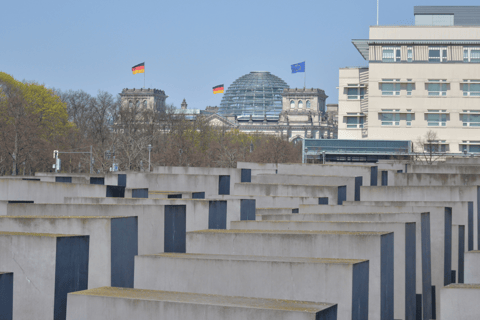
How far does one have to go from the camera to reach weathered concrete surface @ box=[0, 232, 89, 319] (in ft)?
32.8

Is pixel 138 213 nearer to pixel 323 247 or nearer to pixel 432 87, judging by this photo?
pixel 323 247

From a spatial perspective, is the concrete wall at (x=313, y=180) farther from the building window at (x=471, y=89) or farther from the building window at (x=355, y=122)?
the building window at (x=355, y=122)

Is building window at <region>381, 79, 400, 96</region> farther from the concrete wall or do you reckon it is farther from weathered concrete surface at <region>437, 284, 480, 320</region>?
weathered concrete surface at <region>437, 284, 480, 320</region>

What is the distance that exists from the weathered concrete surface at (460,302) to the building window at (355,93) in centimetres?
6670

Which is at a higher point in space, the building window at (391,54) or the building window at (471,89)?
the building window at (391,54)

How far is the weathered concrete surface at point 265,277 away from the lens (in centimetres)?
975

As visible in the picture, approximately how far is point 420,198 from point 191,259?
11.4 metres

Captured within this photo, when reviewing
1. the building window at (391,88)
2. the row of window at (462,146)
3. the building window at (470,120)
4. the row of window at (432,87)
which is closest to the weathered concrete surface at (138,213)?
the row of window at (432,87)

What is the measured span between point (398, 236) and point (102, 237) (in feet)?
17.6

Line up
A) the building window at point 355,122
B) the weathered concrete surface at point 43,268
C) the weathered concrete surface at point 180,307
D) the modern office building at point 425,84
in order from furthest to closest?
the building window at point 355,122 < the modern office building at point 425,84 < the weathered concrete surface at point 43,268 < the weathered concrete surface at point 180,307

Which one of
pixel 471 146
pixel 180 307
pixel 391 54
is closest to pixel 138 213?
pixel 180 307

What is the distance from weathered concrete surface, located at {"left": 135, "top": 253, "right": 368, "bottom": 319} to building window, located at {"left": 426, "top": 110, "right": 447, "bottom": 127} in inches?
2479

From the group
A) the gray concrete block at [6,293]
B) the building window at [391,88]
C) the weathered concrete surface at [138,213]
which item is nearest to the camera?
the gray concrete block at [6,293]

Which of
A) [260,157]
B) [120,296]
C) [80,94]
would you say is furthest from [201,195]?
[80,94]
